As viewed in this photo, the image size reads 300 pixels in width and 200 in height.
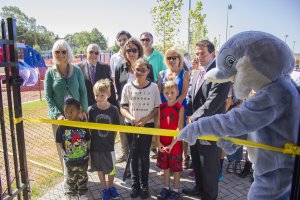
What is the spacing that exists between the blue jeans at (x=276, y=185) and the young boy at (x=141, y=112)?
1.79m

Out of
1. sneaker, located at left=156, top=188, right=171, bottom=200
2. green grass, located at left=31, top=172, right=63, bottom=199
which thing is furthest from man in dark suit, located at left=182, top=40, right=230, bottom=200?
green grass, located at left=31, top=172, right=63, bottom=199

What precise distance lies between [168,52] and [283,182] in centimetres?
263

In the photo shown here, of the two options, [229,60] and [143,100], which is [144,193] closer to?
[143,100]

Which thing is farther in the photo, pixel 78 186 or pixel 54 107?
pixel 54 107

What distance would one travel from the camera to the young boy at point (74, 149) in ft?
9.79

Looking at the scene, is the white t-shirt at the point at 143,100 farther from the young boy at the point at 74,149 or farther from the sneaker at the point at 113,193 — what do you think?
the sneaker at the point at 113,193

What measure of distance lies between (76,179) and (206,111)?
5.77 ft

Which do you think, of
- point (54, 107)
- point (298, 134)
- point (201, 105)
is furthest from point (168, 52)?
point (298, 134)

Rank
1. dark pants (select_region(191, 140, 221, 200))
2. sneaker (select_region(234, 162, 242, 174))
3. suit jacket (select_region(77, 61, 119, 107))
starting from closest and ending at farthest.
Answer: dark pants (select_region(191, 140, 221, 200)) → sneaker (select_region(234, 162, 242, 174)) → suit jacket (select_region(77, 61, 119, 107))

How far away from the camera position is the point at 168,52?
3869mm

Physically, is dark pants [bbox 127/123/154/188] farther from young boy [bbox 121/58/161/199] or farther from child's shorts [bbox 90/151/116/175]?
child's shorts [bbox 90/151/116/175]

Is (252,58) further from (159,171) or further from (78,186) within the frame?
(159,171)

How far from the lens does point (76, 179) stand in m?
3.03

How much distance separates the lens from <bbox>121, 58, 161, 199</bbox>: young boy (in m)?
3.32
